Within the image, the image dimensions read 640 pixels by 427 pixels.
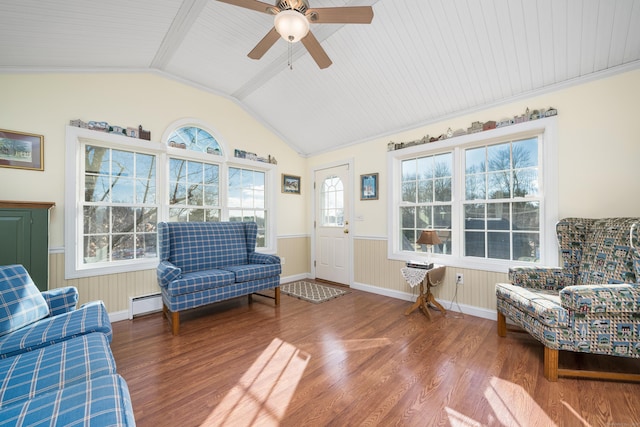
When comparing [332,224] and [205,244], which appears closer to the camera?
[205,244]

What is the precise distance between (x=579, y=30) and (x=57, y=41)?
14.5ft

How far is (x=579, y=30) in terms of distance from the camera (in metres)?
2.09

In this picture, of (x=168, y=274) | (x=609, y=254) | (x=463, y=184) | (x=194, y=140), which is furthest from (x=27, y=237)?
(x=609, y=254)

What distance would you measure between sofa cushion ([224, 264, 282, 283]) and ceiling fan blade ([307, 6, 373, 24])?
2.53 m

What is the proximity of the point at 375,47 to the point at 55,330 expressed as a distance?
3392mm

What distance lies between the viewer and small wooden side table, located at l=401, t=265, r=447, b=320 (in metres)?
2.88

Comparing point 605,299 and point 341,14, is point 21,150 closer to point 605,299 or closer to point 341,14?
point 341,14

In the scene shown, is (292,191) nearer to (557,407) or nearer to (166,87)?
(166,87)

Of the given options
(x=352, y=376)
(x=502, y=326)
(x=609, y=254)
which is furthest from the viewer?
(x=502, y=326)

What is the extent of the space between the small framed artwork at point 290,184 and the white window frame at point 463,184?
1.77 m

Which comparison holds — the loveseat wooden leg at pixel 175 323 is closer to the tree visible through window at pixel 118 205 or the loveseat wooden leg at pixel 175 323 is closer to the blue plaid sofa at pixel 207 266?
the blue plaid sofa at pixel 207 266

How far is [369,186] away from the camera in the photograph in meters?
4.01

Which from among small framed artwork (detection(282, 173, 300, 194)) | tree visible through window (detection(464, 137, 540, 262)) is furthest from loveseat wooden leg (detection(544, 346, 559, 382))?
small framed artwork (detection(282, 173, 300, 194))

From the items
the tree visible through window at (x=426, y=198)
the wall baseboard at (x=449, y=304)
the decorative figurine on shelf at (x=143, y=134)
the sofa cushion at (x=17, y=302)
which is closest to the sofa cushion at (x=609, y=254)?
the wall baseboard at (x=449, y=304)
